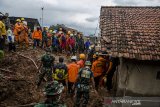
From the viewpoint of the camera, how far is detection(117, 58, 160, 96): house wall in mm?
13359

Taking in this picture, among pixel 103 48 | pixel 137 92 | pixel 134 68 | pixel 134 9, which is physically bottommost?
pixel 137 92

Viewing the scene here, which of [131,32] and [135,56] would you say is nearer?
[135,56]

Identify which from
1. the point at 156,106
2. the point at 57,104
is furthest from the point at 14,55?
the point at 57,104

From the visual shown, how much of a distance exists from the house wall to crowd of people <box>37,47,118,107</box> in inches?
27.2

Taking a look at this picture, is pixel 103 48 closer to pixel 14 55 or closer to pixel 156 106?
pixel 156 106

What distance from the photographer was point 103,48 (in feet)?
43.7

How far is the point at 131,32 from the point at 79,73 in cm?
508

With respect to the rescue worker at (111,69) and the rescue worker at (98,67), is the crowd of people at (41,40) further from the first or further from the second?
the rescue worker at (98,67)

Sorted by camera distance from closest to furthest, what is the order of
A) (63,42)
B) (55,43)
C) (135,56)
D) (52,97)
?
(52,97)
(135,56)
(55,43)
(63,42)

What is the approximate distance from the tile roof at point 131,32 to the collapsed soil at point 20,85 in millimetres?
2501

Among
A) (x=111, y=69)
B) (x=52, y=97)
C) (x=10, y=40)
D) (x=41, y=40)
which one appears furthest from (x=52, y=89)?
(x=41, y=40)

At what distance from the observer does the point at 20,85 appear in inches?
540

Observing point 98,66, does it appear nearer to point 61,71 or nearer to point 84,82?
point 61,71

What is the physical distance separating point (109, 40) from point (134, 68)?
1.74 metres
